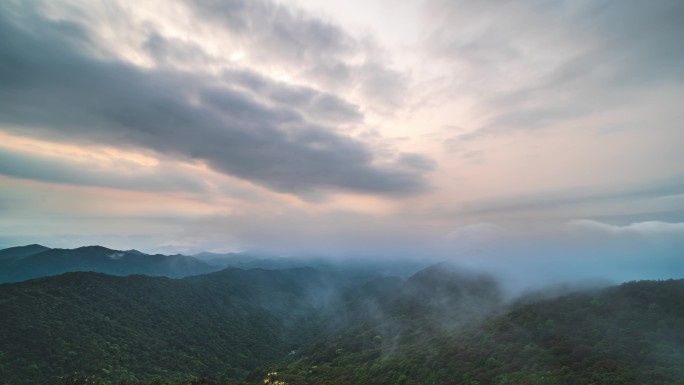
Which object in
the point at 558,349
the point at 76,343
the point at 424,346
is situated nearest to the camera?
the point at 558,349

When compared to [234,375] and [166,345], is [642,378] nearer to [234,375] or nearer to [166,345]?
[234,375]

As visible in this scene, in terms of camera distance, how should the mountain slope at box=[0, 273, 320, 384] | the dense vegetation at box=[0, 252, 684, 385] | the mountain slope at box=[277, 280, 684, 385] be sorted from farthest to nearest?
1. the mountain slope at box=[0, 273, 320, 384]
2. the dense vegetation at box=[0, 252, 684, 385]
3. the mountain slope at box=[277, 280, 684, 385]

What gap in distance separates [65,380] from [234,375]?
9124 centimetres

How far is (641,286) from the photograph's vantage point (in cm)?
11475

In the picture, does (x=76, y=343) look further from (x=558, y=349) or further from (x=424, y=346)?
(x=558, y=349)

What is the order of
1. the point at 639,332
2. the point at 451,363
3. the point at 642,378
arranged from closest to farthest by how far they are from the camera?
1. the point at 642,378
2. the point at 639,332
3. the point at 451,363

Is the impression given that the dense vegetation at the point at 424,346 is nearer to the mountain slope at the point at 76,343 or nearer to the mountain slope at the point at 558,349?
the mountain slope at the point at 558,349

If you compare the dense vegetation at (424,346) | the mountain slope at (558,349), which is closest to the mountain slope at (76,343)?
the dense vegetation at (424,346)

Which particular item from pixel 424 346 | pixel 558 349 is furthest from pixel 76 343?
pixel 558 349

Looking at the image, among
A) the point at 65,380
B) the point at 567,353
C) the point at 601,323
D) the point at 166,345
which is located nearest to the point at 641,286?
the point at 601,323

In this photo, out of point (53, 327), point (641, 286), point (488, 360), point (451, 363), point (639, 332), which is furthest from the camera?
point (53, 327)

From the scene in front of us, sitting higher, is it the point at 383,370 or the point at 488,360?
the point at 488,360

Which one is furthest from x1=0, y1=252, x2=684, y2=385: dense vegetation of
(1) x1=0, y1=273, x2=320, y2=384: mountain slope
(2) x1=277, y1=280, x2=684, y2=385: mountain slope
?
(1) x1=0, y1=273, x2=320, y2=384: mountain slope

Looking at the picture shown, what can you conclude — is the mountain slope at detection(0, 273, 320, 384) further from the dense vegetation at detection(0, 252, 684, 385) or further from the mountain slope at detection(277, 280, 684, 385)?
the mountain slope at detection(277, 280, 684, 385)
